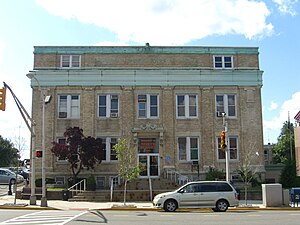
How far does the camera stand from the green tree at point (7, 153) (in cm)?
6912

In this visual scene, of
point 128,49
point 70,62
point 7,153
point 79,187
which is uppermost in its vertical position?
point 128,49

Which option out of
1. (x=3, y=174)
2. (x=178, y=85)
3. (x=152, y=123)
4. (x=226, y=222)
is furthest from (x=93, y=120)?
(x=226, y=222)

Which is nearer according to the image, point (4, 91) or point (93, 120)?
point (4, 91)

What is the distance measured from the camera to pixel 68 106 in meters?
37.0

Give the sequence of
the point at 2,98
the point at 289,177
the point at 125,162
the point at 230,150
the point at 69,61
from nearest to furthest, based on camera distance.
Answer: the point at 2,98
the point at 125,162
the point at 289,177
the point at 230,150
the point at 69,61

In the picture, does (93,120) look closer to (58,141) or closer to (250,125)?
(58,141)

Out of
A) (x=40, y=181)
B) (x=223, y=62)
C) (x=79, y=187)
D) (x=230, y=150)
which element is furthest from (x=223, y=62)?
(x=40, y=181)

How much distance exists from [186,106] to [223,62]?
18.1 ft

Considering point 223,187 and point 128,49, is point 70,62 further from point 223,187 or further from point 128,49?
point 223,187

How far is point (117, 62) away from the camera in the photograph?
37.8 meters

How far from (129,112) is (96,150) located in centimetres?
511

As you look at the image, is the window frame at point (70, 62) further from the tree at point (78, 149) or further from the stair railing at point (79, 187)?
the stair railing at point (79, 187)

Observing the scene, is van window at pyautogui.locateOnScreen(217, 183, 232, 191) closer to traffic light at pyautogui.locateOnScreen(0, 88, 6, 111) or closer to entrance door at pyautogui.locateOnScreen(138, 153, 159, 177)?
traffic light at pyautogui.locateOnScreen(0, 88, 6, 111)

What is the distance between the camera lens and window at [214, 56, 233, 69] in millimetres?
38281
